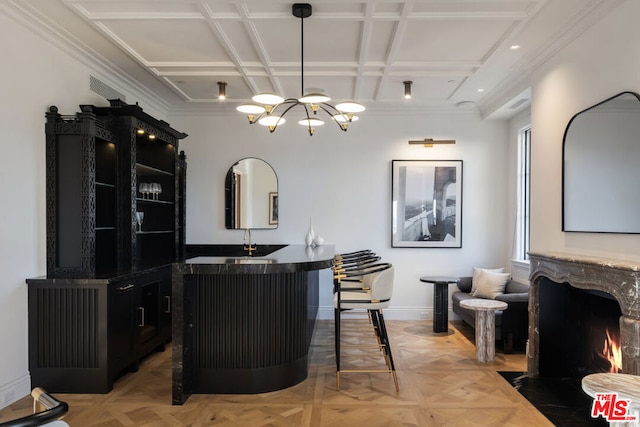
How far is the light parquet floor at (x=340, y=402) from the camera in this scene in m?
3.08

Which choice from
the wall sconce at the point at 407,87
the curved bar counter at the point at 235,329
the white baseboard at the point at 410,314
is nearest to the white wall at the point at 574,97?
the wall sconce at the point at 407,87

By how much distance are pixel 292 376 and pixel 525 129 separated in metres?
4.27

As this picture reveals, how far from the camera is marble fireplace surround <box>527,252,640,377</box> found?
2.56 m

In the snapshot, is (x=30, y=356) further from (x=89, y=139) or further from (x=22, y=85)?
(x=22, y=85)

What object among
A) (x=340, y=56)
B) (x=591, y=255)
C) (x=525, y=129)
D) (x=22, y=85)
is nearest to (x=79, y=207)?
(x=22, y=85)

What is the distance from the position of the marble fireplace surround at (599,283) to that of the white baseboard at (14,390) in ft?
13.6

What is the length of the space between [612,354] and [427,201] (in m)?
3.23

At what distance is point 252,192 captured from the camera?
6320 mm

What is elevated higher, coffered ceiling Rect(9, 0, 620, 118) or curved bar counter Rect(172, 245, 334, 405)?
coffered ceiling Rect(9, 0, 620, 118)

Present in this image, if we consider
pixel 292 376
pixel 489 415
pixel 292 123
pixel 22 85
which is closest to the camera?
pixel 489 415

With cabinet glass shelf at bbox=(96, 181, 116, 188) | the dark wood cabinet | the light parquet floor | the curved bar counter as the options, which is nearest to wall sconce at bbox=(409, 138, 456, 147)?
the light parquet floor

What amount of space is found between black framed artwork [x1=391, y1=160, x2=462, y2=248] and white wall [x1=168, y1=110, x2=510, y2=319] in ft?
0.34

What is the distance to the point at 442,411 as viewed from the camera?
10.7 ft

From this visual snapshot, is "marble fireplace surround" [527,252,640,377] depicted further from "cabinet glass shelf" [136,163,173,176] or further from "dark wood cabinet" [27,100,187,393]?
"cabinet glass shelf" [136,163,173,176]
